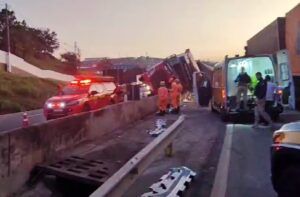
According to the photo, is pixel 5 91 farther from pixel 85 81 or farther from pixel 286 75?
pixel 286 75

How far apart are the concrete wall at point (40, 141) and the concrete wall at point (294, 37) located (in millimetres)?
9674

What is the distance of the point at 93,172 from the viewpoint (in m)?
9.00

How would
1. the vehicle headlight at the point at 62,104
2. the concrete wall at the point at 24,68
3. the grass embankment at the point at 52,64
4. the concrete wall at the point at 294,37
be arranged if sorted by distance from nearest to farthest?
1. the vehicle headlight at the point at 62,104
2. the concrete wall at the point at 294,37
3. the concrete wall at the point at 24,68
4. the grass embankment at the point at 52,64

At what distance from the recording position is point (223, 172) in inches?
369

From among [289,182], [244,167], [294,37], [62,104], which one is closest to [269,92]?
[294,37]

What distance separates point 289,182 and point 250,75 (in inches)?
558

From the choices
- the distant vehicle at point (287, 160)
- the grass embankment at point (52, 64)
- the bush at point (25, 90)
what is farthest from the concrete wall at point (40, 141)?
the grass embankment at point (52, 64)

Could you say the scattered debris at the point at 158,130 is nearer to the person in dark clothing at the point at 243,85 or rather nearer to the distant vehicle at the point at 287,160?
the person in dark clothing at the point at 243,85

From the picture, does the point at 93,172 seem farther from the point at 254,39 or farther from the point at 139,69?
the point at 139,69

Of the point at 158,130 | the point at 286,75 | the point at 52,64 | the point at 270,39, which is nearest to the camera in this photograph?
the point at 158,130

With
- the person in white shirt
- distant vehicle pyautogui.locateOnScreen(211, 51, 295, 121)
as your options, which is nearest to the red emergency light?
distant vehicle pyautogui.locateOnScreen(211, 51, 295, 121)

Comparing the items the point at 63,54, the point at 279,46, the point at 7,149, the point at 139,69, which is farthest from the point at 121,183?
the point at 63,54

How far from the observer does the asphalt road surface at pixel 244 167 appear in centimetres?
804

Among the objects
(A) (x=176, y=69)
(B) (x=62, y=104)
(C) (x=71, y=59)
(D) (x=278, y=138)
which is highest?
(C) (x=71, y=59)
